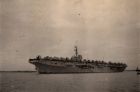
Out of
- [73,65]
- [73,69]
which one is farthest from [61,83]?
[73,69]

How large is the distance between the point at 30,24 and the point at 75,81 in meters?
1.05

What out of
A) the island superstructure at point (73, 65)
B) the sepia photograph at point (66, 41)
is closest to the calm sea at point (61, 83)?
the sepia photograph at point (66, 41)

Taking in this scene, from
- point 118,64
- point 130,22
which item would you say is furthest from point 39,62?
point 130,22

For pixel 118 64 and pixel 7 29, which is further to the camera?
pixel 118 64

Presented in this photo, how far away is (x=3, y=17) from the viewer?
401cm

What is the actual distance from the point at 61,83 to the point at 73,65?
0.48m

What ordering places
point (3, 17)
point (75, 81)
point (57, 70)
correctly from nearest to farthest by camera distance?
point (3, 17), point (75, 81), point (57, 70)

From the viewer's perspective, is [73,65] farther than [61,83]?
Yes

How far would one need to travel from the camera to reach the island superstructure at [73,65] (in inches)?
168

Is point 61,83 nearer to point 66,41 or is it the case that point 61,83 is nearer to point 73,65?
point 73,65

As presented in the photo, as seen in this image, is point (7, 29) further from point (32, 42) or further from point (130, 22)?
point (130, 22)

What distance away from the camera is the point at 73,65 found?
477 cm

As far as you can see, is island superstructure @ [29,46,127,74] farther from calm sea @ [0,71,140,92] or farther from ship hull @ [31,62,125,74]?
calm sea @ [0,71,140,92]

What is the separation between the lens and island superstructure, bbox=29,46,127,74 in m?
4.26
